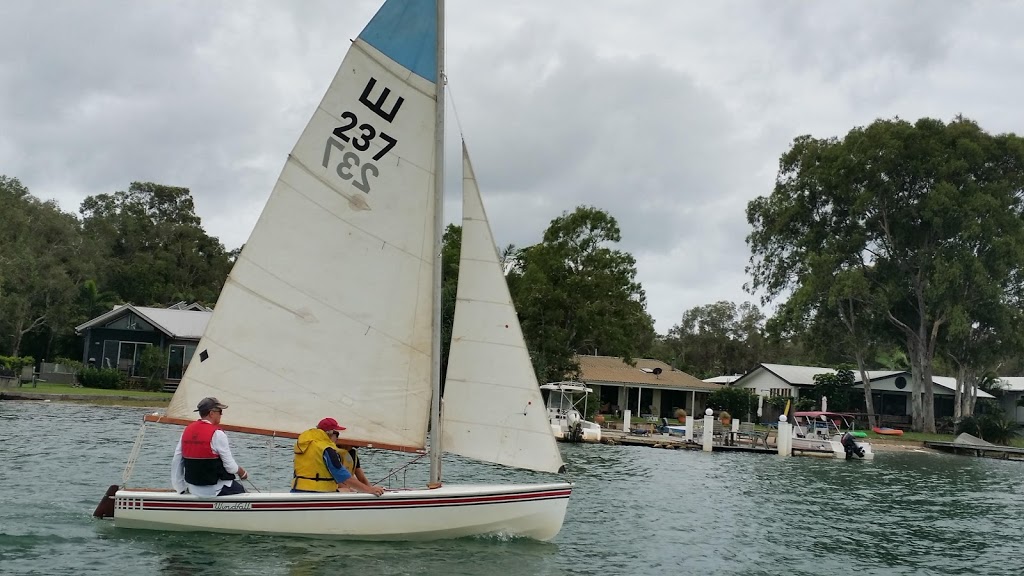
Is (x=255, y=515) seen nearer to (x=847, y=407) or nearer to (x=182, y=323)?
(x=182, y=323)

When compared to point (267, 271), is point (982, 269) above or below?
above

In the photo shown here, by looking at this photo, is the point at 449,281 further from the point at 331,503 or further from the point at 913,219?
the point at 331,503

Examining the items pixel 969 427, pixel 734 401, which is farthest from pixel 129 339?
pixel 969 427

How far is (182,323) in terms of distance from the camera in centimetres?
6334

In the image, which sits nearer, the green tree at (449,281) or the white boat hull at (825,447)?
the white boat hull at (825,447)

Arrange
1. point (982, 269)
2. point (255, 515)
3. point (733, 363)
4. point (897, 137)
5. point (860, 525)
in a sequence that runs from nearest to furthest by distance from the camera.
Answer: point (255, 515), point (860, 525), point (982, 269), point (897, 137), point (733, 363)

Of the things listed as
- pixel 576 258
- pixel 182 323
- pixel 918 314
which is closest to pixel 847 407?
pixel 918 314

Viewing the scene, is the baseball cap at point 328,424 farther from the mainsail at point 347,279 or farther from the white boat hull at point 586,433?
the white boat hull at point 586,433

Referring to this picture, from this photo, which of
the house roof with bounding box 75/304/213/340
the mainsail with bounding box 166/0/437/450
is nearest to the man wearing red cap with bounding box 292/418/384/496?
the mainsail with bounding box 166/0/437/450

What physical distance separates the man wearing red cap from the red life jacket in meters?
1.06

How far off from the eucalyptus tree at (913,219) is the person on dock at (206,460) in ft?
166

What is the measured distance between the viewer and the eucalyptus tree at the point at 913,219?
56781mm

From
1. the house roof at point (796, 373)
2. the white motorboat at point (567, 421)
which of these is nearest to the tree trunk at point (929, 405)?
the house roof at point (796, 373)

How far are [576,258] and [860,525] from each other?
4104 cm
